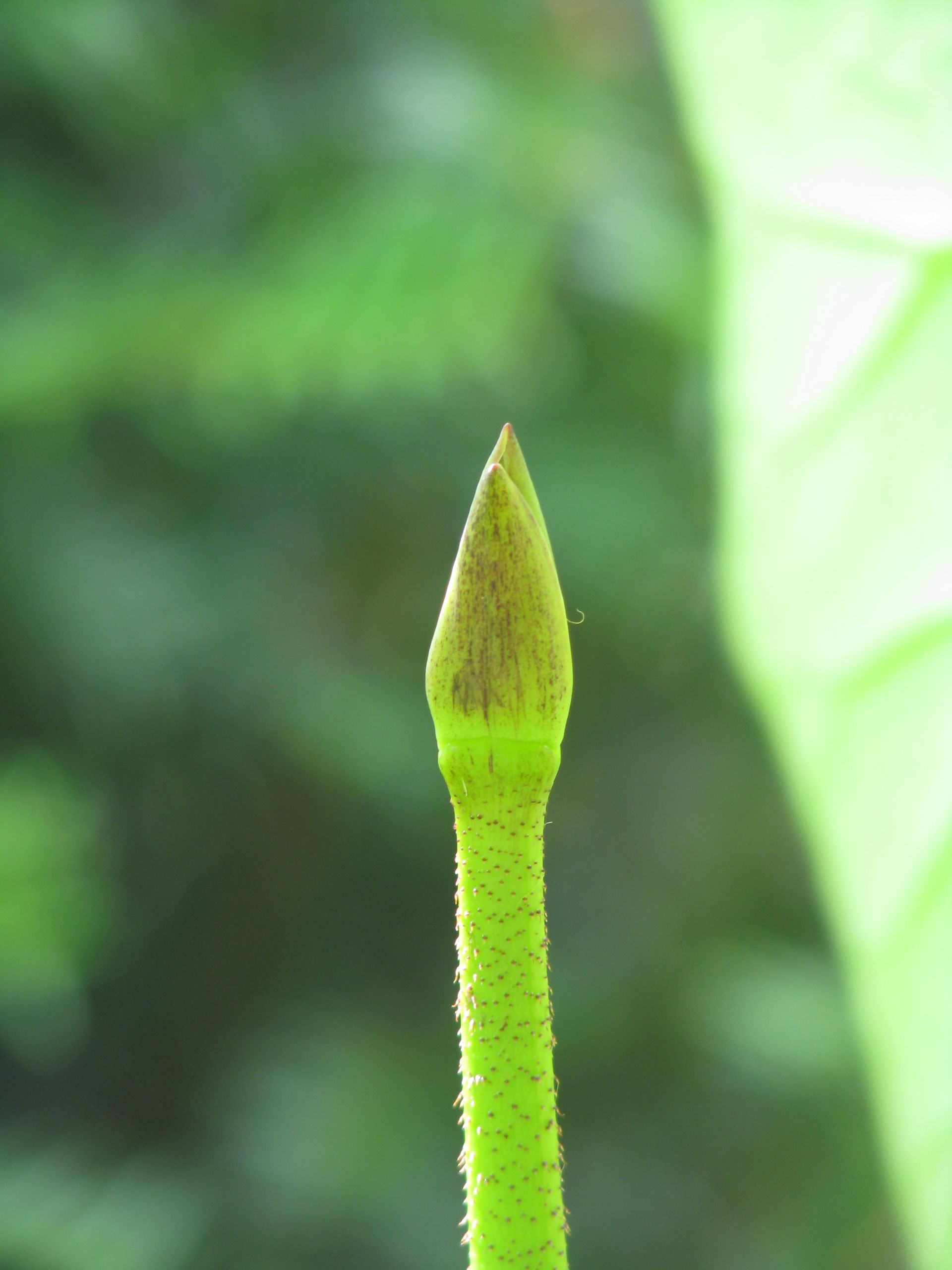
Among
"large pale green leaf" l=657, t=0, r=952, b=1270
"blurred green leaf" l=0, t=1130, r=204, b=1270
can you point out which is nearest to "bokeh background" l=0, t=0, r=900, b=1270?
"blurred green leaf" l=0, t=1130, r=204, b=1270

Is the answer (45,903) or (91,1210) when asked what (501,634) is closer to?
(45,903)

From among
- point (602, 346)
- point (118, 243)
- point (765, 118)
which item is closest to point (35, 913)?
point (118, 243)

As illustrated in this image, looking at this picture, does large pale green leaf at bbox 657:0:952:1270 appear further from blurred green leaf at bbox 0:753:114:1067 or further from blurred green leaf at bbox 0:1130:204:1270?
blurred green leaf at bbox 0:1130:204:1270

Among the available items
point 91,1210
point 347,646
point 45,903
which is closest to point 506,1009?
point 45,903

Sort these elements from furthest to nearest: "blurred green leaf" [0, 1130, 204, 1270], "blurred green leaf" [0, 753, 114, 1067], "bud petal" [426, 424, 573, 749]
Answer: "blurred green leaf" [0, 1130, 204, 1270], "blurred green leaf" [0, 753, 114, 1067], "bud petal" [426, 424, 573, 749]

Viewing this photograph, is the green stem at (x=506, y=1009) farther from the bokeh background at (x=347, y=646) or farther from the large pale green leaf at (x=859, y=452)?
the bokeh background at (x=347, y=646)

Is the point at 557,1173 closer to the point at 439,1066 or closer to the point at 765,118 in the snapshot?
the point at 765,118
